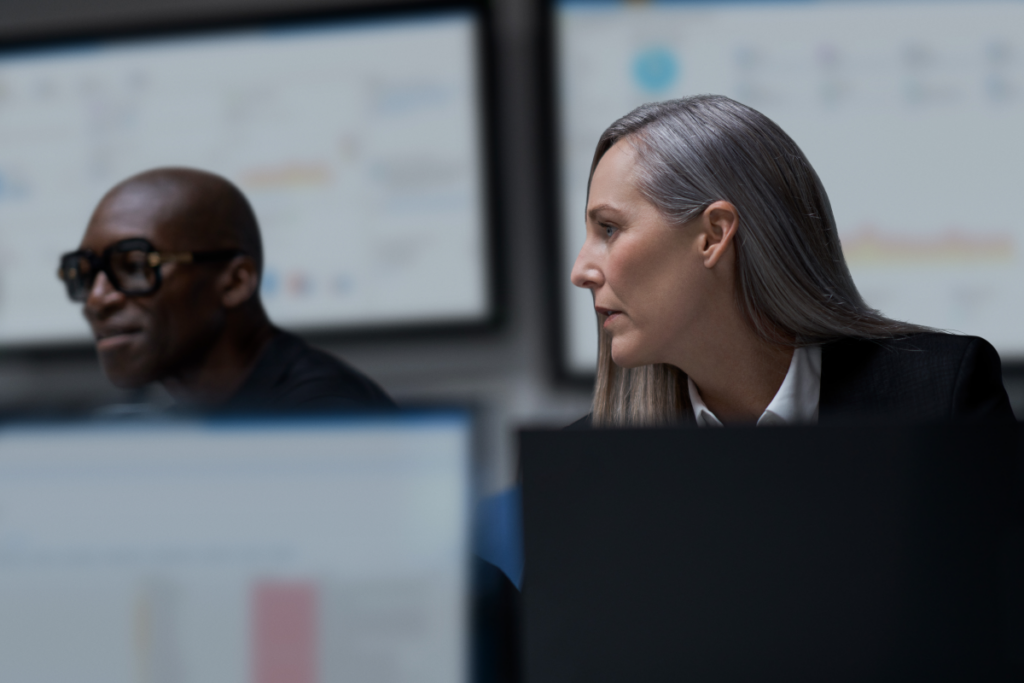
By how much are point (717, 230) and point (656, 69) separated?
2.72 ft

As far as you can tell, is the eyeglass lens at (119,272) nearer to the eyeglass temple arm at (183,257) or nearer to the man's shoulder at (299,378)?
the eyeglass temple arm at (183,257)

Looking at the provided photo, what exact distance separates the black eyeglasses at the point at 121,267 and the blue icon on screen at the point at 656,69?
926 millimetres

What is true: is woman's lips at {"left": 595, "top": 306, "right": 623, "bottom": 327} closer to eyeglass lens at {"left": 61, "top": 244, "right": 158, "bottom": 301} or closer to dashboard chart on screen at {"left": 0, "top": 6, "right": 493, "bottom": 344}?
eyeglass lens at {"left": 61, "top": 244, "right": 158, "bottom": 301}

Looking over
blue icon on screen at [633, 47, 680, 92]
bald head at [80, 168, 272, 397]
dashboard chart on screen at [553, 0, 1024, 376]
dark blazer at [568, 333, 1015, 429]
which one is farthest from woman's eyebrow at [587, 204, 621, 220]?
blue icon on screen at [633, 47, 680, 92]

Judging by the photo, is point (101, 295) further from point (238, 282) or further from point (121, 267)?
point (238, 282)

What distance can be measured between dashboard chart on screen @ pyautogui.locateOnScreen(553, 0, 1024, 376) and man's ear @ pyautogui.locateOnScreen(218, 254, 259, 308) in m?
0.60

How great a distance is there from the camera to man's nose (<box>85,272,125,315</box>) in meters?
1.11

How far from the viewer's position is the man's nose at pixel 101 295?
1.11m

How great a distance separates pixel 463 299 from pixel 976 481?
4.15 ft

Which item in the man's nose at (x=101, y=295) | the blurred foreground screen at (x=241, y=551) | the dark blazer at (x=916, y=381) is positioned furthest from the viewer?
the man's nose at (x=101, y=295)

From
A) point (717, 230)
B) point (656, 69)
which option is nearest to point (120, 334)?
point (717, 230)

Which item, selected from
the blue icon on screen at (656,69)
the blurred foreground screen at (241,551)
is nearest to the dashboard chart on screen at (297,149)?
the blue icon on screen at (656,69)

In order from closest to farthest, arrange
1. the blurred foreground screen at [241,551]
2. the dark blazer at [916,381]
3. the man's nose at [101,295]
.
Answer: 1. the blurred foreground screen at [241,551]
2. the dark blazer at [916,381]
3. the man's nose at [101,295]

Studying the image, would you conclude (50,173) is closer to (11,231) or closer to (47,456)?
(11,231)
